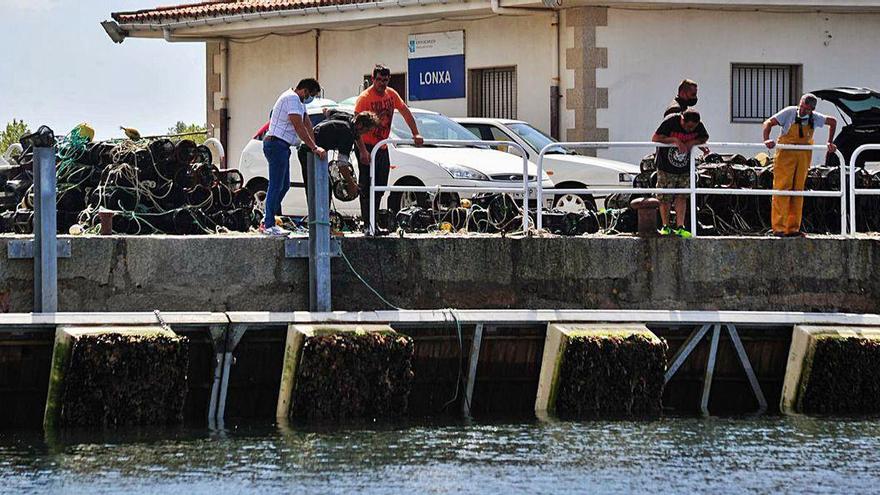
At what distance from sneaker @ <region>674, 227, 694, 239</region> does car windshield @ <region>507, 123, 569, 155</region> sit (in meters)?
4.56

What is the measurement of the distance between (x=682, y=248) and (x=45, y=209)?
229 inches

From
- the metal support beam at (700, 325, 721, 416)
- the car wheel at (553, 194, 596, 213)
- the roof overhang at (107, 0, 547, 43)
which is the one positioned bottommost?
the metal support beam at (700, 325, 721, 416)

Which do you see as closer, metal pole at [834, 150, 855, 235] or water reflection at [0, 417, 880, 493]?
water reflection at [0, 417, 880, 493]

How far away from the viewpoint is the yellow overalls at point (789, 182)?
18.0m

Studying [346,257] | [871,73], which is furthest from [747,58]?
[346,257]

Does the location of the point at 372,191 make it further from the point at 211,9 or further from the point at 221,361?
the point at 211,9

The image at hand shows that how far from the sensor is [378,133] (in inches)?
706

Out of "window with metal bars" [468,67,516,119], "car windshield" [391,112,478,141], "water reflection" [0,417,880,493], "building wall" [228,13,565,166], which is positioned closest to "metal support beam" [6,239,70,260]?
"water reflection" [0,417,880,493]

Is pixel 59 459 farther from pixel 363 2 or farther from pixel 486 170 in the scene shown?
pixel 363 2

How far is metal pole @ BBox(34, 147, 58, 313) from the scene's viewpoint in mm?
16203

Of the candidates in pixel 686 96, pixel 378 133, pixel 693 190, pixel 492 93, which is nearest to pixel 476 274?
pixel 378 133

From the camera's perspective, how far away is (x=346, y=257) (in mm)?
17000

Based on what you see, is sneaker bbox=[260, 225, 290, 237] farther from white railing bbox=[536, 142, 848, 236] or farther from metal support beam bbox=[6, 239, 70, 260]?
white railing bbox=[536, 142, 848, 236]

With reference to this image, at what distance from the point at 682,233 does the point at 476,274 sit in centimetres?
206
